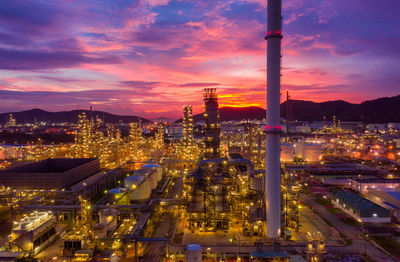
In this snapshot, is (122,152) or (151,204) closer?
(151,204)

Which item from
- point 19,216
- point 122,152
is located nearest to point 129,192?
point 19,216

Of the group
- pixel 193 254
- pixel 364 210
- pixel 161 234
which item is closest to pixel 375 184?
pixel 364 210

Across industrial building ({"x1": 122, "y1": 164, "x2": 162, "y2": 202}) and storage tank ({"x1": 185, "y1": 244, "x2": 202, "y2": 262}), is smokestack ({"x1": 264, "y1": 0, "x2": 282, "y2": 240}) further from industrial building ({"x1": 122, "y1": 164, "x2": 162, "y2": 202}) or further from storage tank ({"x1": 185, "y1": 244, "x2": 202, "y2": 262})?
industrial building ({"x1": 122, "y1": 164, "x2": 162, "y2": 202})

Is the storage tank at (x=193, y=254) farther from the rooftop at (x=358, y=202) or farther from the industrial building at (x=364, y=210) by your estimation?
the rooftop at (x=358, y=202)

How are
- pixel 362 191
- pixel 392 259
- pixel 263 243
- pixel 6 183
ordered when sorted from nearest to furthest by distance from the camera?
pixel 392 259 → pixel 263 243 → pixel 6 183 → pixel 362 191

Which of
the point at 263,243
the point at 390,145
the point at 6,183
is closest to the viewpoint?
the point at 263,243

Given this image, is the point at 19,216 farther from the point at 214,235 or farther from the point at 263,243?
the point at 263,243

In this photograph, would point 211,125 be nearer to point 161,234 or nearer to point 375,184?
point 161,234
